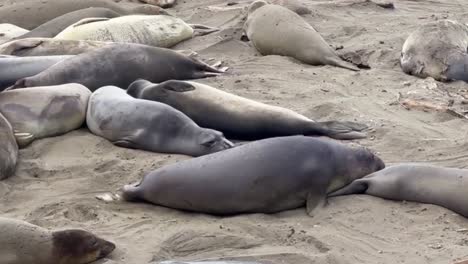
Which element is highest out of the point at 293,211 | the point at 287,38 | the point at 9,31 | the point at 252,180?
the point at 252,180

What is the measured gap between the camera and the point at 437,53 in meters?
8.16

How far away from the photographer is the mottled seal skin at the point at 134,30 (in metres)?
8.64

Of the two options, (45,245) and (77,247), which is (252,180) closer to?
(77,247)

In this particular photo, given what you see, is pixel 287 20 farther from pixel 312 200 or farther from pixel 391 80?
pixel 312 200

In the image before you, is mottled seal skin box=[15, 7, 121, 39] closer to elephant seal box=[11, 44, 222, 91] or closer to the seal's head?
elephant seal box=[11, 44, 222, 91]

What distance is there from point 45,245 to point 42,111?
7.51ft

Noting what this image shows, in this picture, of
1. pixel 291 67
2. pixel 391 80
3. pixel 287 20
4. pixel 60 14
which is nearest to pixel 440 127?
pixel 391 80

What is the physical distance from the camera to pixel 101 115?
250 inches

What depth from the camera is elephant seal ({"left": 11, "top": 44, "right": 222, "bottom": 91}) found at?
7.02 m

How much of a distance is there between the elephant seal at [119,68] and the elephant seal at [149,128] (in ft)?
2.09

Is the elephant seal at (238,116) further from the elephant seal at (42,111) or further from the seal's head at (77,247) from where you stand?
the seal's head at (77,247)

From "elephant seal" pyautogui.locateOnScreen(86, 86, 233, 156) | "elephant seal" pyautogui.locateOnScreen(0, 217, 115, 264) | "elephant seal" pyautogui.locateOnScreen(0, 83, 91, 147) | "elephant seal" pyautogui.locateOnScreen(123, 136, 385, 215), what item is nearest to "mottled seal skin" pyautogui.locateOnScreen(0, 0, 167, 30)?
"elephant seal" pyautogui.locateOnScreen(0, 83, 91, 147)

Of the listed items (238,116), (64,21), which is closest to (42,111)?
(238,116)

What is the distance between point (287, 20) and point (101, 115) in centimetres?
291
